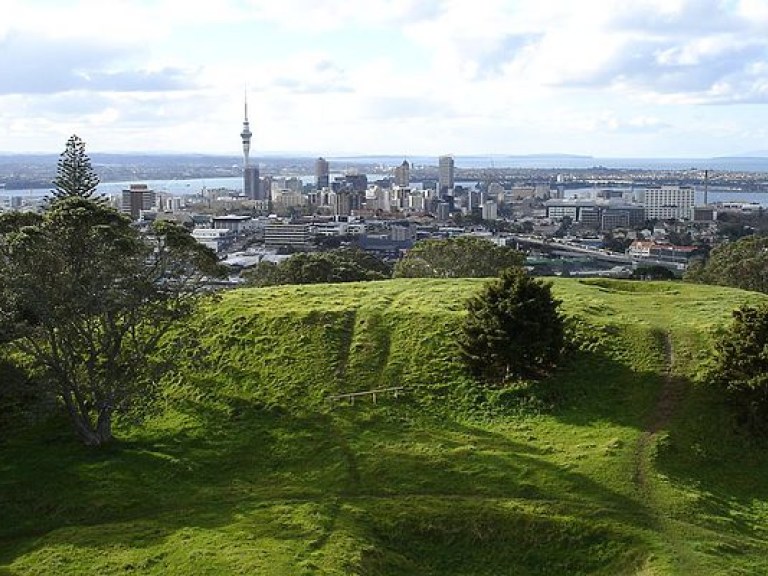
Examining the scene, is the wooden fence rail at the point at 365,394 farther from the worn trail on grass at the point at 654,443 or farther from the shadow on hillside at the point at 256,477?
the worn trail on grass at the point at 654,443

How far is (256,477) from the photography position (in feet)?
86.0

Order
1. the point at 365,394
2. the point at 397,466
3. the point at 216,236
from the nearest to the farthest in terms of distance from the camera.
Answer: the point at 397,466
the point at 365,394
the point at 216,236

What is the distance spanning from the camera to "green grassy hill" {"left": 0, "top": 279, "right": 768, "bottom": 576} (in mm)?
22469

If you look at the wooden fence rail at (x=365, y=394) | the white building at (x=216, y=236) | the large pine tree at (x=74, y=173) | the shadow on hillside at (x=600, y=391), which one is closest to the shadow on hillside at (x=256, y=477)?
the wooden fence rail at (x=365, y=394)

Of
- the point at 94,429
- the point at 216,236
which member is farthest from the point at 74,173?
the point at 216,236

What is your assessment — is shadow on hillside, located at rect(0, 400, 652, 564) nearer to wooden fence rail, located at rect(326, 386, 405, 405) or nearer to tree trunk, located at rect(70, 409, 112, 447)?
tree trunk, located at rect(70, 409, 112, 447)

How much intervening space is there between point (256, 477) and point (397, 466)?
3.93 metres

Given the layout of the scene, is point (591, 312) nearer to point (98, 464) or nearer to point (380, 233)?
point (98, 464)

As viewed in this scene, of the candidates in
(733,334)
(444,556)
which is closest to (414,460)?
(444,556)

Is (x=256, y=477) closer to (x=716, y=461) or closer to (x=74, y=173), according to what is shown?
(x=716, y=461)

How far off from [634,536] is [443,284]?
2000 cm

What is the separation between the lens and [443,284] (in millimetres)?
41469

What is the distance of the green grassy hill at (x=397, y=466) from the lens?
22469 millimetres

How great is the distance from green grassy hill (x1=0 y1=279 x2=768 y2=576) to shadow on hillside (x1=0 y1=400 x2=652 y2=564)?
0.22 ft
